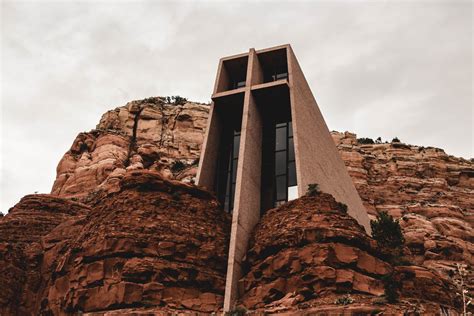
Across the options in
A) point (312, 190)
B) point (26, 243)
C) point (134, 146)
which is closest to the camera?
point (312, 190)

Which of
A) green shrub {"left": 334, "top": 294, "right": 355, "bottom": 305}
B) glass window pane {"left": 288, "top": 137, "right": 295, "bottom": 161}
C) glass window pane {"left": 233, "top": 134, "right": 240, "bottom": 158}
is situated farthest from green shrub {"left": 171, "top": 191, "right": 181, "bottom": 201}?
green shrub {"left": 334, "top": 294, "right": 355, "bottom": 305}

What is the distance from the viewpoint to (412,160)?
5788cm

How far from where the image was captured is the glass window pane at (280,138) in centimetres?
3259

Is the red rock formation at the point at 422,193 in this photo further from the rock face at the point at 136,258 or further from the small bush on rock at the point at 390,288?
the rock face at the point at 136,258

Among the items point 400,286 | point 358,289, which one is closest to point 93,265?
point 358,289

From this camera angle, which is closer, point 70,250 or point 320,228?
point 320,228

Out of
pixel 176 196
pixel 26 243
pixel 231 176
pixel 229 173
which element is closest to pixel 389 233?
pixel 231 176

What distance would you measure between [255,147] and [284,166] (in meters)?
1.97

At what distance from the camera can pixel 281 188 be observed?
30.6m

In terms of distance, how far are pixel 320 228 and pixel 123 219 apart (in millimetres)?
8285

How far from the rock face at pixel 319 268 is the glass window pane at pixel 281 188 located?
16.4 ft

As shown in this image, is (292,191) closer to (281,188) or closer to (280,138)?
(281,188)

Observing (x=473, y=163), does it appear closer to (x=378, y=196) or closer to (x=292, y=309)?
(x=378, y=196)

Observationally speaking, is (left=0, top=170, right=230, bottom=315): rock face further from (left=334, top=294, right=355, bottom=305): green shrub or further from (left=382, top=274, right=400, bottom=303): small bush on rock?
(left=382, top=274, right=400, bottom=303): small bush on rock
